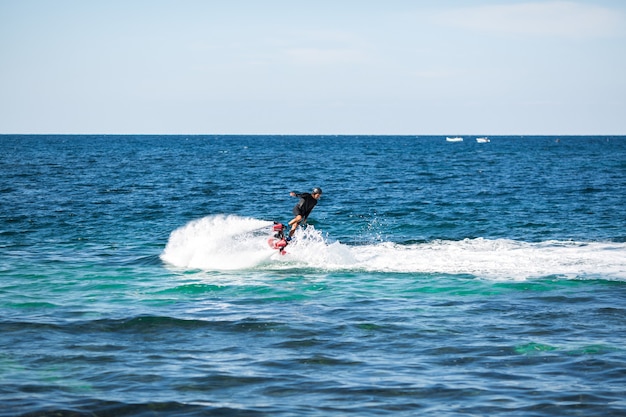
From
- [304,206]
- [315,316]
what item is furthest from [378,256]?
[315,316]

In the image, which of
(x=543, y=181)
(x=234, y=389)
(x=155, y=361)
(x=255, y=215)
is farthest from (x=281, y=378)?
(x=543, y=181)

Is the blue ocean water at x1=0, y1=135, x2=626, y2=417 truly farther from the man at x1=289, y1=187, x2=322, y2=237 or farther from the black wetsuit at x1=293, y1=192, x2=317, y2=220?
the black wetsuit at x1=293, y1=192, x2=317, y2=220

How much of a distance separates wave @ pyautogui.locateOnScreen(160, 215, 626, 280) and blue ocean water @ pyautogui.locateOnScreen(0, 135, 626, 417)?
0.25ft

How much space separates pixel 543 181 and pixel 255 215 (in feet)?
101

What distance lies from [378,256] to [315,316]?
8315mm

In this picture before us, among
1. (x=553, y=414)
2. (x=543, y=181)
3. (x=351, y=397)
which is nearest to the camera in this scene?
(x=553, y=414)

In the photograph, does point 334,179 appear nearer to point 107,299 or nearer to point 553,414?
point 107,299

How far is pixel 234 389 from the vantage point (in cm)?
1162

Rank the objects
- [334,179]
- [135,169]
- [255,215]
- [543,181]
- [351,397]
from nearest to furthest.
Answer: [351,397] < [255,215] < [543,181] < [334,179] < [135,169]

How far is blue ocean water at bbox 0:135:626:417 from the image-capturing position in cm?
1130

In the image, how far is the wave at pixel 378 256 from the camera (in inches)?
858

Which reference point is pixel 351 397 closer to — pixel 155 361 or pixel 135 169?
pixel 155 361

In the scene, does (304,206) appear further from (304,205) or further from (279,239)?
(279,239)

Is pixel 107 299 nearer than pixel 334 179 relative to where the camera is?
Yes
